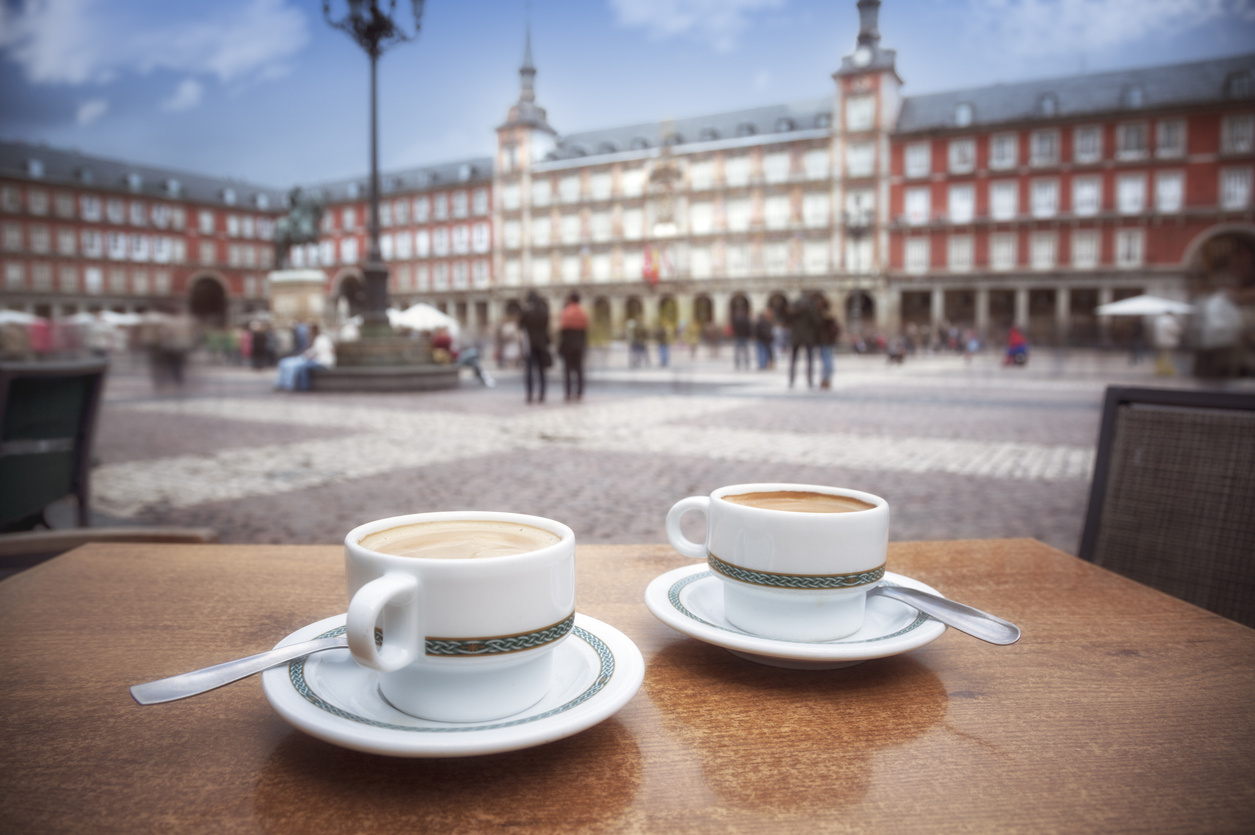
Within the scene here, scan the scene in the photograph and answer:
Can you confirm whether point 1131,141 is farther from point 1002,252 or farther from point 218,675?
point 218,675

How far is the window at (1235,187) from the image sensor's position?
1252 inches

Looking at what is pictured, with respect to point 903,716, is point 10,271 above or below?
above

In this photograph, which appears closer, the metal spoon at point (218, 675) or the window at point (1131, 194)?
the metal spoon at point (218, 675)

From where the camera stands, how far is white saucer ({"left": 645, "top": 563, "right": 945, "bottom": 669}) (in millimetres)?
635

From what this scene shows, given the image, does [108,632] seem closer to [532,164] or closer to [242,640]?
[242,640]

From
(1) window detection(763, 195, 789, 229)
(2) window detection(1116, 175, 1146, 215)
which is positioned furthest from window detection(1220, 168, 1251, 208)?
(1) window detection(763, 195, 789, 229)

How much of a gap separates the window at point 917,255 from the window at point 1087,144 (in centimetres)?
718

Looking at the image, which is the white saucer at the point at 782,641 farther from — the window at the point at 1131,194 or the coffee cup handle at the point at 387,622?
the window at the point at 1131,194

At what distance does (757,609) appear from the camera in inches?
28.2

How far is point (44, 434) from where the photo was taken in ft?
7.35

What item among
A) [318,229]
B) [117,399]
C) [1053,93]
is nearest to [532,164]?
[318,229]

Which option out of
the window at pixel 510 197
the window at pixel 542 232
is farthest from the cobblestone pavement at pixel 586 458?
the window at pixel 510 197

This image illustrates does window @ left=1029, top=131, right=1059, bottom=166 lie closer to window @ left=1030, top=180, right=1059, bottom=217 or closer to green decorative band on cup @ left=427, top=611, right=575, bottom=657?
window @ left=1030, top=180, right=1059, bottom=217

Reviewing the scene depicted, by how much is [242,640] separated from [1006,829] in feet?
2.26
